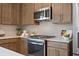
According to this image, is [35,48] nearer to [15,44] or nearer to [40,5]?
[15,44]

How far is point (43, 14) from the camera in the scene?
8.75ft

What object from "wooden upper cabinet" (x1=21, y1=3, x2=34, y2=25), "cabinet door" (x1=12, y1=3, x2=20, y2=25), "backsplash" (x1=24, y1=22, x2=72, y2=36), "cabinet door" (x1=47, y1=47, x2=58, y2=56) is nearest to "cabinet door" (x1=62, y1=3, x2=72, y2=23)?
"backsplash" (x1=24, y1=22, x2=72, y2=36)

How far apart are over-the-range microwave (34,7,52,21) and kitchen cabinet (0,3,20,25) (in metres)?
0.60

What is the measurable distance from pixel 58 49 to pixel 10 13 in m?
1.63

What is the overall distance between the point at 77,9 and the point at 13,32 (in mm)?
1951

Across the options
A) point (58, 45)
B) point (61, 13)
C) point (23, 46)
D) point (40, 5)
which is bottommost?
point (23, 46)

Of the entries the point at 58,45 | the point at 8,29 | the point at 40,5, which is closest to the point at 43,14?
the point at 40,5

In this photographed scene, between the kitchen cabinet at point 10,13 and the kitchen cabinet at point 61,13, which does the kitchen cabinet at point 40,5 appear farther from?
the kitchen cabinet at point 10,13

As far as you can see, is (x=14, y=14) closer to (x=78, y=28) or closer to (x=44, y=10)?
(x=44, y=10)

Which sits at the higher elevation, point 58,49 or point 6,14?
point 6,14

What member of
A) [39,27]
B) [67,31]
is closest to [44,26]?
[39,27]

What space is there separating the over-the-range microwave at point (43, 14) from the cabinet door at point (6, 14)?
2.22ft

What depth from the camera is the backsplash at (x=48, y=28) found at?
2.56 metres

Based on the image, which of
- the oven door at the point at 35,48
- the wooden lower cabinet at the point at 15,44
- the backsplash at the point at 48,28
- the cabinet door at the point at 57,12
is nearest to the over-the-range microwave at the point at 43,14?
the cabinet door at the point at 57,12
